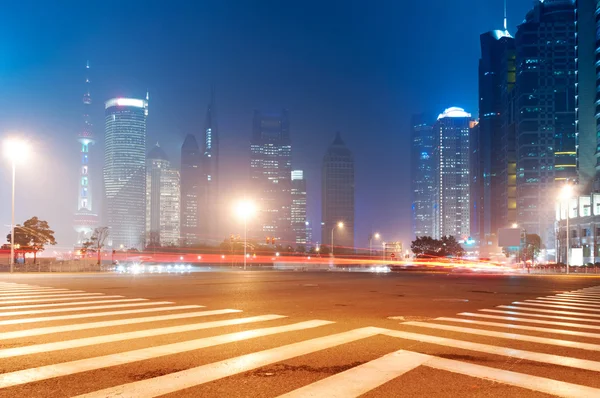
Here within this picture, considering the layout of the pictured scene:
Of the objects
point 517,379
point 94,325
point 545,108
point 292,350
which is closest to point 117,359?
point 292,350

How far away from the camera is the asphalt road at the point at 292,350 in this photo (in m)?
5.93

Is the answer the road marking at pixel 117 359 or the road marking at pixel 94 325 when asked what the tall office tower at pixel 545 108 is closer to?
the road marking at pixel 94 325

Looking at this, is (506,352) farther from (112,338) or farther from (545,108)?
(545,108)

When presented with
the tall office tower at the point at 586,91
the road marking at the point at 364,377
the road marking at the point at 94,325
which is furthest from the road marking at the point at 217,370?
the tall office tower at the point at 586,91

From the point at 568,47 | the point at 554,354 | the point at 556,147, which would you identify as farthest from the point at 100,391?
the point at 568,47

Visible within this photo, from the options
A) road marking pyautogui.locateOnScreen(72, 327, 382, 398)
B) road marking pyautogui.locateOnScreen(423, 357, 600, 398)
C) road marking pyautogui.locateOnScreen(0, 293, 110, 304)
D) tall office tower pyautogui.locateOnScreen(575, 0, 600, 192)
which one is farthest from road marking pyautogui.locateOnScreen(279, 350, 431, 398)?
tall office tower pyautogui.locateOnScreen(575, 0, 600, 192)

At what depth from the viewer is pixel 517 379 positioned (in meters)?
6.34

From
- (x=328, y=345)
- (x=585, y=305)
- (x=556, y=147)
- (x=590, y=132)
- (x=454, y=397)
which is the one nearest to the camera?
(x=454, y=397)

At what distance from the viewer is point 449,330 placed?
1014cm

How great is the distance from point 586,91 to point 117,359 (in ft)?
444

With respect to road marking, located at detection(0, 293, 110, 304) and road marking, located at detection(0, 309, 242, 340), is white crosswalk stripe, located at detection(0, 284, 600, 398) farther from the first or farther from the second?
road marking, located at detection(0, 293, 110, 304)

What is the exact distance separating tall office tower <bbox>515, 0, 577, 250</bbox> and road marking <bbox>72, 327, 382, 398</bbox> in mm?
166813

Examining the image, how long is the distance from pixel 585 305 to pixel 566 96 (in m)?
169

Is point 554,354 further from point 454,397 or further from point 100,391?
point 100,391
